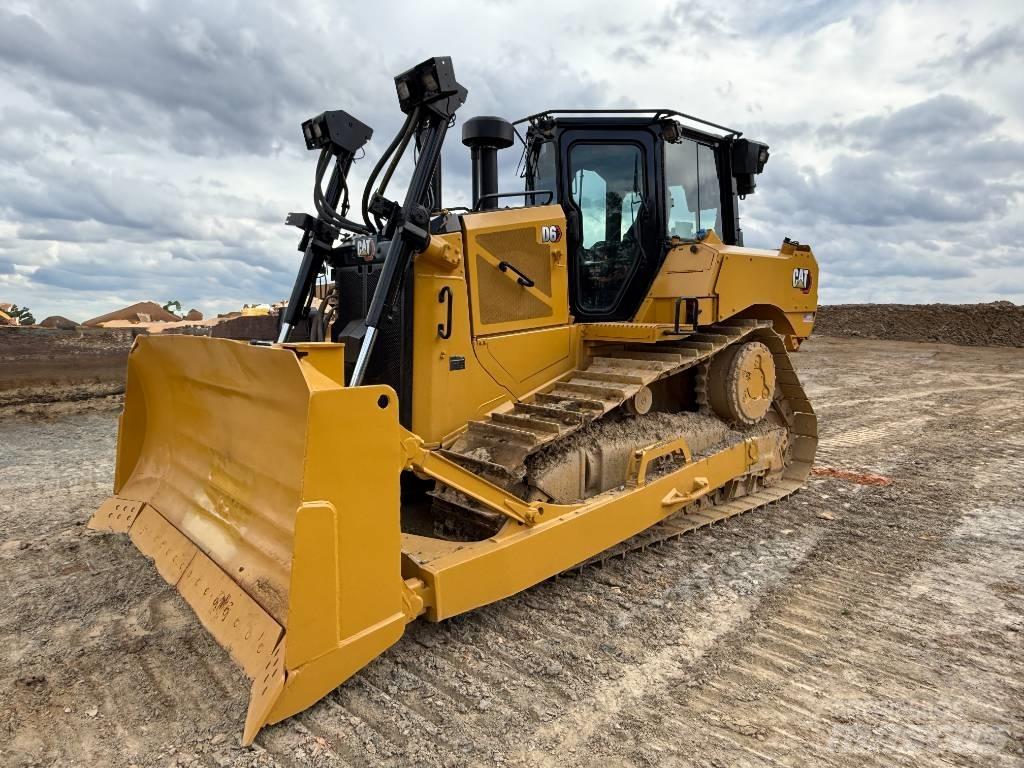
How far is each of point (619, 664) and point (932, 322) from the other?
22.3 meters

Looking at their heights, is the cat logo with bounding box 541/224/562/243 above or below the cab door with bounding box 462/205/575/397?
above

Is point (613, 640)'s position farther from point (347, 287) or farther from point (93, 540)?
point (93, 540)

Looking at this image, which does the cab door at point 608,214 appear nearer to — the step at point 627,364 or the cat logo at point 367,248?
the step at point 627,364

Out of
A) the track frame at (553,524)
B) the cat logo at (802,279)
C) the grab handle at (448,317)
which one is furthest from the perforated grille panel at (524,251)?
the cat logo at (802,279)

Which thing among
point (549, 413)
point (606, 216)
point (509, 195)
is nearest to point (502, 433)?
point (549, 413)

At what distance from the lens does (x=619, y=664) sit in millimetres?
3057

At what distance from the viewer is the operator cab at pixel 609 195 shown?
15.7 ft

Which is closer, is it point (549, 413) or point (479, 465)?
point (479, 465)

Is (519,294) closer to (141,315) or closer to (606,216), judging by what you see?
(606,216)

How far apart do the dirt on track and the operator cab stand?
1885mm

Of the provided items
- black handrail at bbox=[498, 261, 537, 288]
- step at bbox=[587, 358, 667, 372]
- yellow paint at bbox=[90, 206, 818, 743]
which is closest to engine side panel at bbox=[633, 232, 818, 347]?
yellow paint at bbox=[90, 206, 818, 743]

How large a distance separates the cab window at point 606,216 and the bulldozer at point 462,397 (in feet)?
0.05

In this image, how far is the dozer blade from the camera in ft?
8.18

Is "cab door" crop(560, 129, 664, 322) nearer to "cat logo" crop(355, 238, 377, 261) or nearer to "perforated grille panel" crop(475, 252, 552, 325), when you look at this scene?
"perforated grille panel" crop(475, 252, 552, 325)
